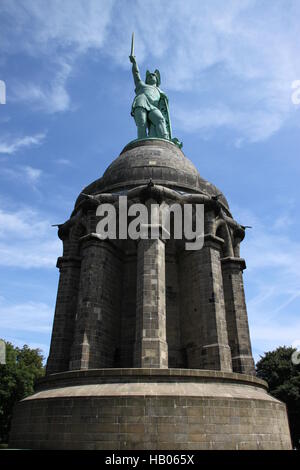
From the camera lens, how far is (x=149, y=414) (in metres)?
9.70

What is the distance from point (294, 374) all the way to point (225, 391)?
79.0 feet

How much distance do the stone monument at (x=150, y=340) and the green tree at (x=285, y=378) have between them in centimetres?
1648

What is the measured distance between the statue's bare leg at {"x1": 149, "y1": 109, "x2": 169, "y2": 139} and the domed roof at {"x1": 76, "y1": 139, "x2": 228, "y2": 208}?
398 cm

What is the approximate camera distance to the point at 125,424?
31.4 feet

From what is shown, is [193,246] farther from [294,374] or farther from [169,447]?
[294,374]

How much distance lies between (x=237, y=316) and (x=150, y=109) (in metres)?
17.1

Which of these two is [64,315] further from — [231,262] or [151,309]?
[231,262]

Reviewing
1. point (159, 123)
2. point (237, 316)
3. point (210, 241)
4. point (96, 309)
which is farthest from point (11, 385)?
point (159, 123)

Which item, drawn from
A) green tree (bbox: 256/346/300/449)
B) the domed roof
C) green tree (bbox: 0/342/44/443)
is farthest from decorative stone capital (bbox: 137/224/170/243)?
green tree (bbox: 0/342/44/443)

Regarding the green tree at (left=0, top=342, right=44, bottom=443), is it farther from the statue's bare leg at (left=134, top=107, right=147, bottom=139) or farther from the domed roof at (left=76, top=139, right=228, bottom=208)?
the statue's bare leg at (left=134, top=107, right=147, bottom=139)

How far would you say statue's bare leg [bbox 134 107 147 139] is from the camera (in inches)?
986

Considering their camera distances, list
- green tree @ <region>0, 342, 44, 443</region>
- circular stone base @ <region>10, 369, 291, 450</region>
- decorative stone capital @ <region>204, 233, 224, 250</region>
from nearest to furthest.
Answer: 1. circular stone base @ <region>10, 369, 291, 450</region>
2. decorative stone capital @ <region>204, 233, 224, 250</region>
3. green tree @ <region>0, 342, 44, 443</region>

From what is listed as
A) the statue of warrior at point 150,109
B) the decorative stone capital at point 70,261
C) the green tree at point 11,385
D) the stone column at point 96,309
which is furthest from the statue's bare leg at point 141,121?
the green tree at point 11,385
